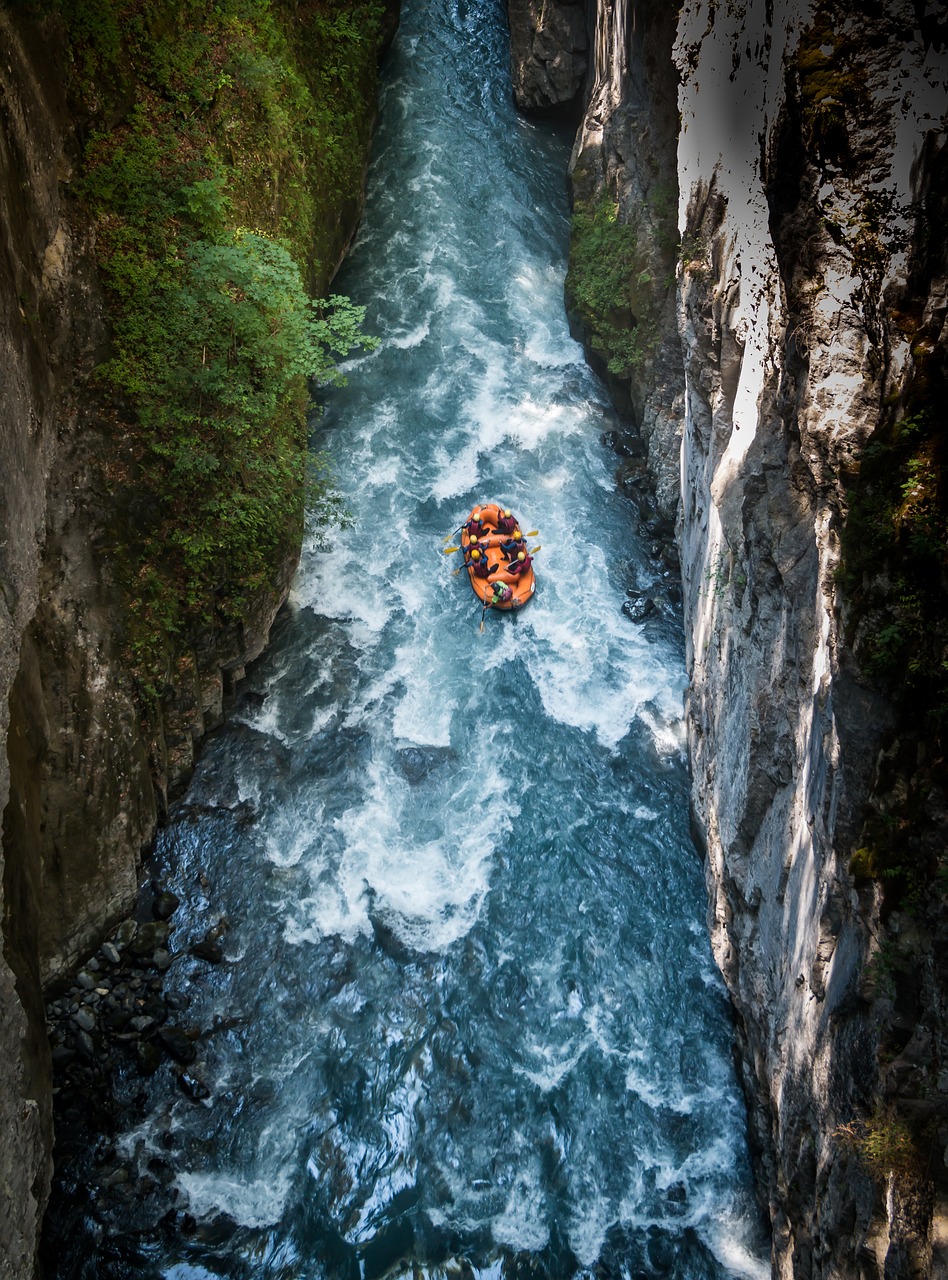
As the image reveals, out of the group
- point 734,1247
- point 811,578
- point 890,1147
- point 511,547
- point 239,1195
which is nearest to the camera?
point 890,1147

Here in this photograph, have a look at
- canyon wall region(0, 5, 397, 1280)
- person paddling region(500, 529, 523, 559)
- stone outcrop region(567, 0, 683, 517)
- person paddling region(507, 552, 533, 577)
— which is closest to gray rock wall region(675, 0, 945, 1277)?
stone outcrop region(567, 0, 683, 517)

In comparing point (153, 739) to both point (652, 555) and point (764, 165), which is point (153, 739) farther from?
point (764, 165)

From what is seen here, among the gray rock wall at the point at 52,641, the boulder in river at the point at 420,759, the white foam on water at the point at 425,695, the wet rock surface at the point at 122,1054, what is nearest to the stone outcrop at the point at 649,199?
the white foam on water at the point at 425,695

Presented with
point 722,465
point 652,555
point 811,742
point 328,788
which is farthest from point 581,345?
point 811,742

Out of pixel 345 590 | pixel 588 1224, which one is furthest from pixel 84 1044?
pixel 345 590

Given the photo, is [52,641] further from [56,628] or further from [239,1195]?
[239,1195]

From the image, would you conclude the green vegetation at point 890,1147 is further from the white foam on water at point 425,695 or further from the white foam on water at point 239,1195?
the white foam on water at point 425,695
